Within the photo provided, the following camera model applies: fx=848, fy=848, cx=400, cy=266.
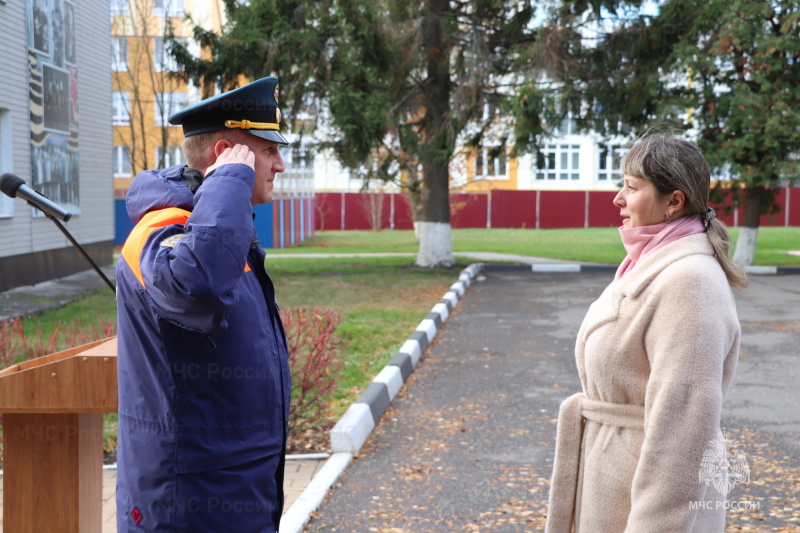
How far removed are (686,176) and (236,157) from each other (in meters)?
1.28

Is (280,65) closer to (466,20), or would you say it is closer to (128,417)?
(466,20)

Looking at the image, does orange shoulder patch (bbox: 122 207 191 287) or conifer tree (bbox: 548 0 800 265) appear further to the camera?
conifer tree (bbox: 548 0 800 265)

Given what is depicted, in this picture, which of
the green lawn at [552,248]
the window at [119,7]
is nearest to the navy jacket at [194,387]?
the green lawn at [552,248]

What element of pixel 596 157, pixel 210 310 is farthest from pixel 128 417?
pixel 596 157

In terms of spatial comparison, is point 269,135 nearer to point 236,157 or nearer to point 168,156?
point 236,157

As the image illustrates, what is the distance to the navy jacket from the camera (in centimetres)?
207

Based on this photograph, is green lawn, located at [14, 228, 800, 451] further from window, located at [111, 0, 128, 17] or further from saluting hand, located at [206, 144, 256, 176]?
window, located at [111, 0, 128, 17]

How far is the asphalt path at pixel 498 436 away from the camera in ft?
14.8

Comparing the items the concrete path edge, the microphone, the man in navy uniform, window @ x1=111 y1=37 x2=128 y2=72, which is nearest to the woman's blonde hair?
the man in navy uniform

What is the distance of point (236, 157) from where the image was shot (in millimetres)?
2217

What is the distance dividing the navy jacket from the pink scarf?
1.11 metres

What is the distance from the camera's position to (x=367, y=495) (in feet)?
15.7

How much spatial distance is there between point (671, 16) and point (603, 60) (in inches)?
63.8

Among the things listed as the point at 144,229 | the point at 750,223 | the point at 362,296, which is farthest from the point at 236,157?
the point at 750,223
